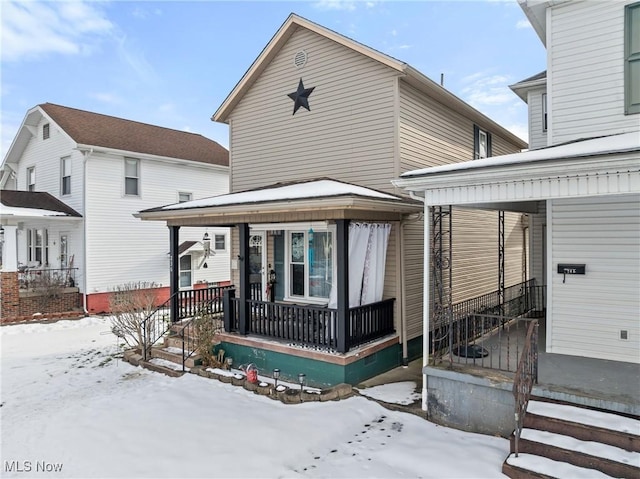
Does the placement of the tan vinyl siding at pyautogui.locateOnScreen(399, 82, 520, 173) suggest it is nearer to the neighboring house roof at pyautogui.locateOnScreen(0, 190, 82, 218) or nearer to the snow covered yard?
the snow covered yard

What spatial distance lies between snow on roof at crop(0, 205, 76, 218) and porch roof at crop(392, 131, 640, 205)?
13881mm

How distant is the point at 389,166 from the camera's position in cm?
905

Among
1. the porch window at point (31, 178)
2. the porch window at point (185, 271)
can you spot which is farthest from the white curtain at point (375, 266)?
the porch window at point (31, 178)

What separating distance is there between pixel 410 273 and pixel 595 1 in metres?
5.97

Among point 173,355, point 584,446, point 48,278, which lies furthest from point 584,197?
point 48,278

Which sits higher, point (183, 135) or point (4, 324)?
point (183, 135)

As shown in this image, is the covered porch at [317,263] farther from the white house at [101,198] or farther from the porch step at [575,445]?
the white house at [101,198]

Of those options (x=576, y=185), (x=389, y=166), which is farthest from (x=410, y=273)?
(x=576, y=185)

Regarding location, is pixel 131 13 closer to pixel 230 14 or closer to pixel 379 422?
pixel 230 14

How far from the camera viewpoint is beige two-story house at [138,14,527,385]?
309 inches

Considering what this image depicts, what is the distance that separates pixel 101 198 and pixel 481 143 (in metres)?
13.9

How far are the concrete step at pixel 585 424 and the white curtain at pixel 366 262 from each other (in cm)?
371

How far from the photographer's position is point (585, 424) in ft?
15.4

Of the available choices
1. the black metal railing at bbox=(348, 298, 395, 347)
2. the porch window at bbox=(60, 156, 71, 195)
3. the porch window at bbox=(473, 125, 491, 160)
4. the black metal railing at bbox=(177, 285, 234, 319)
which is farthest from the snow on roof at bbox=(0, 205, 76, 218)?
the porch window at bbox=(473, 125, 491, 160)
